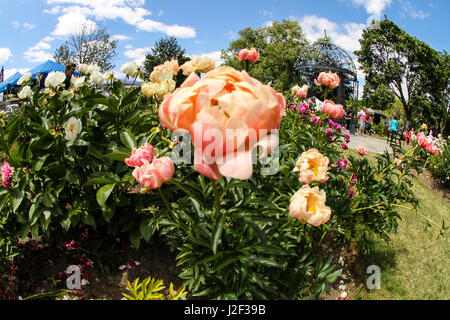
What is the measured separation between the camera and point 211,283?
161cm

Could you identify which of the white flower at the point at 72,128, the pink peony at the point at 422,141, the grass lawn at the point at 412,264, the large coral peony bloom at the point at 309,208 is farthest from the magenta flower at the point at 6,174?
the pink peony at the point at 422,141

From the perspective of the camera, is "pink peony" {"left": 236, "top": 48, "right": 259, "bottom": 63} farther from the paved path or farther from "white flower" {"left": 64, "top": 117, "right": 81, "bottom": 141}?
the paved path

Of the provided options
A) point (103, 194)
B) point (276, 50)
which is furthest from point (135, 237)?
point (276, 50)

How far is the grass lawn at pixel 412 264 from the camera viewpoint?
8.34 ft

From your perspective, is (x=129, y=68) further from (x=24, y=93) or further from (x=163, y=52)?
(x=163, y=52)

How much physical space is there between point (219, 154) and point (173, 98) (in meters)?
0.20

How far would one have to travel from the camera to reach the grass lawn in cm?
254

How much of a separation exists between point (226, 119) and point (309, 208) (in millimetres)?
681

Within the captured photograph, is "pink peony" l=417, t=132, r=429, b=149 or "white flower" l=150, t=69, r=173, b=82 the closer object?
"white flower" l=150, t=69, r=173, b=82

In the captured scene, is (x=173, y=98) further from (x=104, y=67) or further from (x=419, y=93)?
(x=419, y=93)

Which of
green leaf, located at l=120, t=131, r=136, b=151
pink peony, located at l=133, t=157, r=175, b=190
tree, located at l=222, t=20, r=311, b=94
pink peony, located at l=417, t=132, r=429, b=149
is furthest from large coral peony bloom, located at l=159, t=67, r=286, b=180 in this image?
tree, located at l=222, t=20, r=311, b=94

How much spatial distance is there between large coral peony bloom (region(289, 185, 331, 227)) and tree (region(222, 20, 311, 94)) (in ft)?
81.2

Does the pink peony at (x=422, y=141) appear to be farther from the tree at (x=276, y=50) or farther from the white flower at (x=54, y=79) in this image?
the tree at (x=276, y=50)

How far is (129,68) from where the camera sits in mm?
1897
